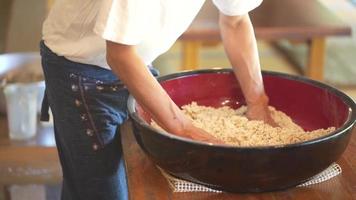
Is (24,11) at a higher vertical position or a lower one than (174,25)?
lower

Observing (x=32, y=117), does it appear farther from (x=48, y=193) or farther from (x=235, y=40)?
(x=235, y=40)

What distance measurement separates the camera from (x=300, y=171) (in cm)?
91

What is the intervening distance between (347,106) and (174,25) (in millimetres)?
339

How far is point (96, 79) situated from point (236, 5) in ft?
1.04

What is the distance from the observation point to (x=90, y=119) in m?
1.19

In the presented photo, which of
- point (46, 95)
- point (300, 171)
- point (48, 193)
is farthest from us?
point (48, 193)

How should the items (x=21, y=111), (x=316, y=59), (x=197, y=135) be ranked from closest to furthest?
1. (x=197, y=135)
2. (x=21, y=111)
3. (x=316, y=59)

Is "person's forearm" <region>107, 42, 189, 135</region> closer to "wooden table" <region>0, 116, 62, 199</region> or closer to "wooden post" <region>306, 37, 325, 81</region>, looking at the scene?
"wooden table" <region>0, 116, 62, 199</region>

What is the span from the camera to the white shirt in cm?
105

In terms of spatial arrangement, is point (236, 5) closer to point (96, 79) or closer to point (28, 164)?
point (96, 79)

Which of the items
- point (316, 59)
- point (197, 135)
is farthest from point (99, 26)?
point (316, 59)

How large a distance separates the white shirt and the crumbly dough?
15cm

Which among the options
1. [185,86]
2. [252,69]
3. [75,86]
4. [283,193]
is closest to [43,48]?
[75,86]

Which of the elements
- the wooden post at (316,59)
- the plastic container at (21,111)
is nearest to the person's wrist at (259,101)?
the plastic container at (21,111)
